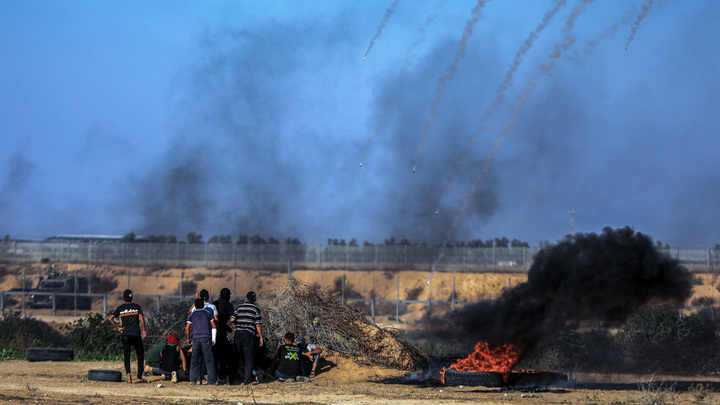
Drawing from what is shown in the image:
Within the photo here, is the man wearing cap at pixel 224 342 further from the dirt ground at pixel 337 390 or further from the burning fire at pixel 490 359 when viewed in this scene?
the burning fire at pixel 490 359

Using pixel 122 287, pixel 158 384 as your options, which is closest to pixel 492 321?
pixel 158 384

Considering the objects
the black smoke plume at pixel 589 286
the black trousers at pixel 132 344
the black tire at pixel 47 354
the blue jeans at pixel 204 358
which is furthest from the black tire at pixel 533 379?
the black tire at pixel 47 354

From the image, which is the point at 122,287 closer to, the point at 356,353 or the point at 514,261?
the point at 514,261

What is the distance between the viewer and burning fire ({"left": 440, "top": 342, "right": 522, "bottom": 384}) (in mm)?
17266

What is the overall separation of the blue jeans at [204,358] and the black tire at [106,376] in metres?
1.80

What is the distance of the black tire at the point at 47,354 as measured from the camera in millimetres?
20188

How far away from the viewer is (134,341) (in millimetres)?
15297

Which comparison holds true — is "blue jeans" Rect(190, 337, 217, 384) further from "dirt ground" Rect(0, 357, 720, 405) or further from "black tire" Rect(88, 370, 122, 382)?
"black tire" Rect(88, 370, 122, 382)

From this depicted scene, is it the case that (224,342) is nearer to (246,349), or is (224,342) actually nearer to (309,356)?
(246,349)

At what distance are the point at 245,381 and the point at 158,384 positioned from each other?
1.85 meters

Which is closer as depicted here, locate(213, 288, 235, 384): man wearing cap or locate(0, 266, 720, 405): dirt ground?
locate(0, 266, 720, 405): dirt ground

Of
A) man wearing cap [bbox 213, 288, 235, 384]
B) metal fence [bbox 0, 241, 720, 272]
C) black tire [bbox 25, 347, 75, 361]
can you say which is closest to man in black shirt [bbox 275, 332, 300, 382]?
man wearing cap [bbox 213, 288, 235, 384]

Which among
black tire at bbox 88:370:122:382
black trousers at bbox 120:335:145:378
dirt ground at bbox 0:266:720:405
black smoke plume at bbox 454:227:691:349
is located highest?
black smoke plume at bbox 454:227:691:349

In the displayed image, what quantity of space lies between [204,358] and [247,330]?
112 cm
